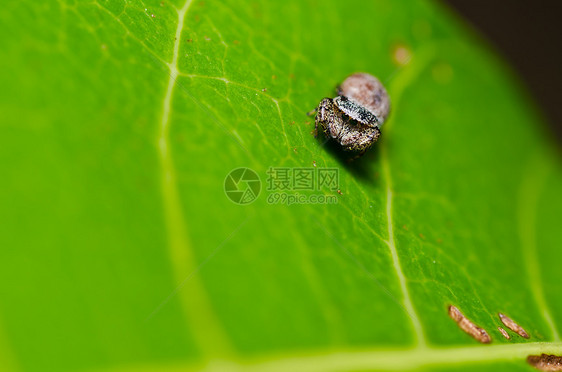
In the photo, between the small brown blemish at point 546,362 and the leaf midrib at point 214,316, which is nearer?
the leaf midrib at point 214,316

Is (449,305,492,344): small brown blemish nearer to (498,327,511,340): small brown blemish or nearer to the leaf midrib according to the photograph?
the leaf midrib

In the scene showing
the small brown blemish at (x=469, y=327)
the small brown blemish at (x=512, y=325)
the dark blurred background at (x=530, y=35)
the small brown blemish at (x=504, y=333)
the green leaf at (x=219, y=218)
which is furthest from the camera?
the dark blurred background at (x=530, y=35)

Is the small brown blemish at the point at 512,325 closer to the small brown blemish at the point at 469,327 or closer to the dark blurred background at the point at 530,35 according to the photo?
the small brown blemish at the point at 469,327

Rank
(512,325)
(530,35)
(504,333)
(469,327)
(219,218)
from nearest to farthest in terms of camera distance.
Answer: (219,218), (469,327), (504,333), (512,325), (530,35)

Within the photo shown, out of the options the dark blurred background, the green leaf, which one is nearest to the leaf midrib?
the green leaf

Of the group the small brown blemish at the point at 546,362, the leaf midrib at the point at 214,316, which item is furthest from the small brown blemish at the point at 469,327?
the small brown blemish at the point at 546,362

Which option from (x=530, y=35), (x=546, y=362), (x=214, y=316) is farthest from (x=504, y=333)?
(x=530, y=35)

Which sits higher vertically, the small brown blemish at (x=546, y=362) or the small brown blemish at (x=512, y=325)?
the small brown blemish at (x=512, y=325)

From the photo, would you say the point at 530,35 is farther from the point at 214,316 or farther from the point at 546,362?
the point at 214,316
